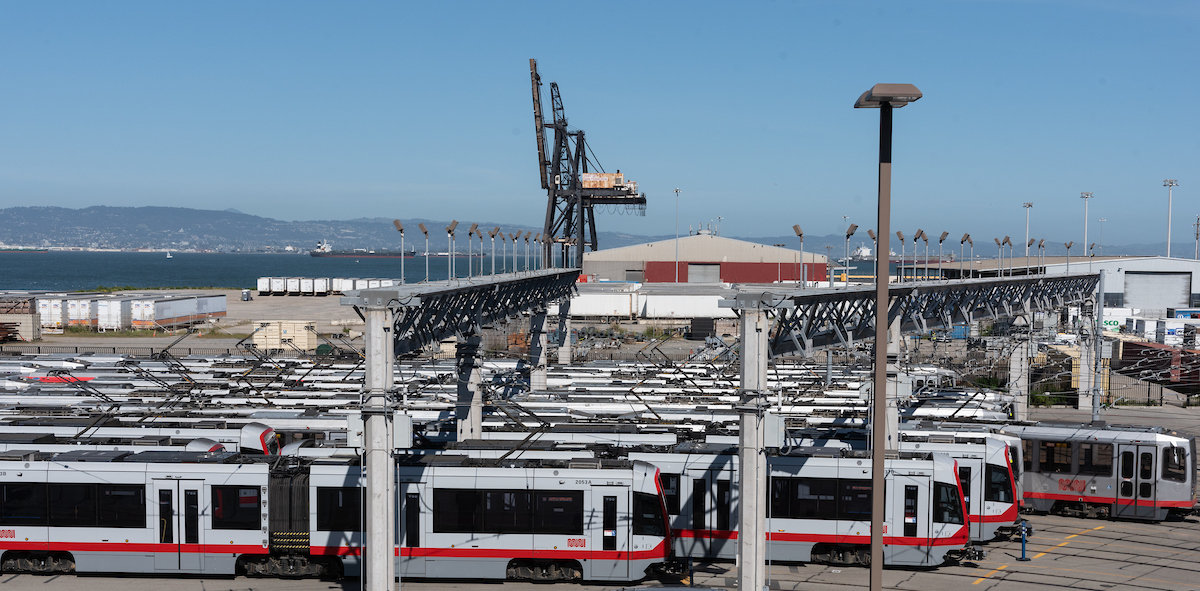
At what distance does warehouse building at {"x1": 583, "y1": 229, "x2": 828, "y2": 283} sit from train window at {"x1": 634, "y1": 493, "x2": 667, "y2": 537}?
2999 inches

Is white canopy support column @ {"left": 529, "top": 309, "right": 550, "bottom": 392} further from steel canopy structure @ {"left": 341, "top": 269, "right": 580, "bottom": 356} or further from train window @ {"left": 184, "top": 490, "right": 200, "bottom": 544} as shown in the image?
train window @ {"left": 184, "top": 490, "right": 200, "bottom": 544}

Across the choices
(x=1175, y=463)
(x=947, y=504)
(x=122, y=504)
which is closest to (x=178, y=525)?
(x=122, y=504)

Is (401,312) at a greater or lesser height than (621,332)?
greater

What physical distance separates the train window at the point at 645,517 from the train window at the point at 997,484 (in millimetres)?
8078

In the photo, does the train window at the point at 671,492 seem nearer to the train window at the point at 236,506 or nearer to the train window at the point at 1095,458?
Result: the train window at the point at 236,506

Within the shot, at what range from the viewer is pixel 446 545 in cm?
1766

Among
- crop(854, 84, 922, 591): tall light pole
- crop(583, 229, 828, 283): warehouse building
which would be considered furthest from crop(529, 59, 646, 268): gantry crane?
crop(854, 84, 922, 591): tall light pole

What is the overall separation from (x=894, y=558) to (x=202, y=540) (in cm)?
1381

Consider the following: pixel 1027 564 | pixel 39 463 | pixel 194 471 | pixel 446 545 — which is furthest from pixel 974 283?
pixel 39 463

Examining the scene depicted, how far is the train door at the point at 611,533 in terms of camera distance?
17.5 m

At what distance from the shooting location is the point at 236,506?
58.4 feet

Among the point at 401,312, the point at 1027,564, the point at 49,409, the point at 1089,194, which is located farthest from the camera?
the point at 1089,194

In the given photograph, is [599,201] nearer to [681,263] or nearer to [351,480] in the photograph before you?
[681,263]

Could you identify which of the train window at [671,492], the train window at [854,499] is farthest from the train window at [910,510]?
the train window at [671,492]
